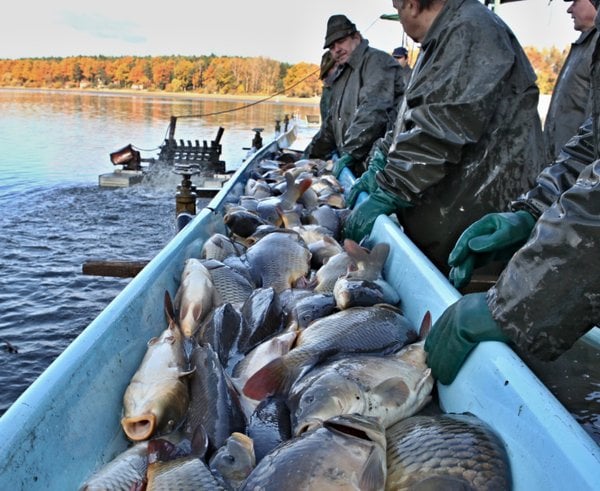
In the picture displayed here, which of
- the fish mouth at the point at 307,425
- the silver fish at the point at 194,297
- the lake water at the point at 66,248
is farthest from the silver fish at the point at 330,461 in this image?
the silver fish at the point at 194,297

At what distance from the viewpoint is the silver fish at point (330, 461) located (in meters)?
1.38

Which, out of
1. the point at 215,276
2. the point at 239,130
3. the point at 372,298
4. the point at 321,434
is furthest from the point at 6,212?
the point at 239,130

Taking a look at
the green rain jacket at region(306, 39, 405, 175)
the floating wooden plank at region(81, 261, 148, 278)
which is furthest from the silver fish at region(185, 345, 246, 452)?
the green rain jacket at region(306, 39, 405, 175)

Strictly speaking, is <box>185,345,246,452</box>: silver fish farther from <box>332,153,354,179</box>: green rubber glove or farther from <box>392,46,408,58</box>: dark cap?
<box>392,46,408,58</box>: dark cap

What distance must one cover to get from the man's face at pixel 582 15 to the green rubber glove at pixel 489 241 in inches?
146

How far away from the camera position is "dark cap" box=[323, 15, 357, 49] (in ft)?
23.6

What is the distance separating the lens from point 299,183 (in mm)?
5164

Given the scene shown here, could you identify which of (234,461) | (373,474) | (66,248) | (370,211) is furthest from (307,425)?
(66,248)

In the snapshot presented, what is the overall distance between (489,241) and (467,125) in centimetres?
92

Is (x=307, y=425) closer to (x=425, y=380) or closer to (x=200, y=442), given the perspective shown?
(x=200, y=442)

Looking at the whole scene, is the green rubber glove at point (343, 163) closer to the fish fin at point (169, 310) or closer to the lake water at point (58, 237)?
the lake water at point (58, 237)

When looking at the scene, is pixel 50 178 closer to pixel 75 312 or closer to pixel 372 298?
pixel 75 312

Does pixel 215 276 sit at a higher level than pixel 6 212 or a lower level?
higher

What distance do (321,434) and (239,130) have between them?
3772 cm
